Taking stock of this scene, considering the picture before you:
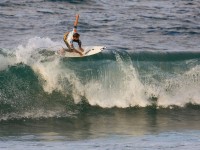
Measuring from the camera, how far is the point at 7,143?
1762 cm

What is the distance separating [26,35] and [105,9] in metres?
6.25

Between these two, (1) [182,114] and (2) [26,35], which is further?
(2) [26,35]

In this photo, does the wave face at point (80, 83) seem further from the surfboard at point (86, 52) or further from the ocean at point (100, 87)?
the surfboard at point (86, 52)

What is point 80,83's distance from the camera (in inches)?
931

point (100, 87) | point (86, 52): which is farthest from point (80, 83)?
point (86, 52)

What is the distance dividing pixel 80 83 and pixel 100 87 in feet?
2.20

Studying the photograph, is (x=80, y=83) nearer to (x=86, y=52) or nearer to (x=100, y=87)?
(x=100, y=87)

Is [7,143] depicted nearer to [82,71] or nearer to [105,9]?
[82,71]

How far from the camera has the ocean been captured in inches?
740

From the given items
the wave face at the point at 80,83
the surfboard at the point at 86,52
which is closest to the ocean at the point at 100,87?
the wave face at the point at 80,83

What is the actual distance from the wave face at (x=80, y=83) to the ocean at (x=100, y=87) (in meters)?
0.03

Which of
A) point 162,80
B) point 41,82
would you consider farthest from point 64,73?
point 162,80

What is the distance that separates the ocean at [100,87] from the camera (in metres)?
18.8

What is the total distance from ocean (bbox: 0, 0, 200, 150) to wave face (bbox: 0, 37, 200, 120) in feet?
0.11
